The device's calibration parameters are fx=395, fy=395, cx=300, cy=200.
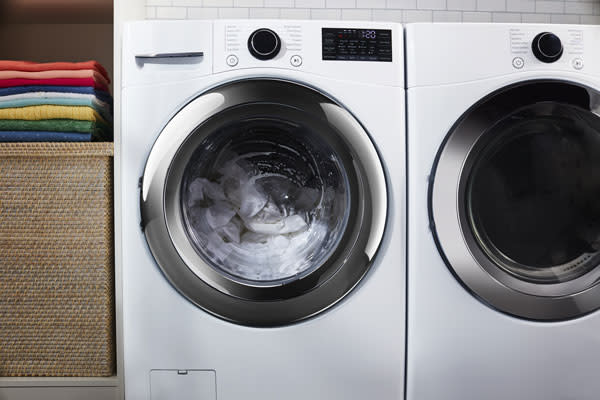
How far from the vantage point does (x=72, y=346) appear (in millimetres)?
972

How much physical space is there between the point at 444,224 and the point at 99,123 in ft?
2.97

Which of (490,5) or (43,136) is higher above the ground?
(490,5)

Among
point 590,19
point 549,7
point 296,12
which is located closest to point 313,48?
point 296,12

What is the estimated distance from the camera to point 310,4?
147cm

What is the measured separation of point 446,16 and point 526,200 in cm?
89

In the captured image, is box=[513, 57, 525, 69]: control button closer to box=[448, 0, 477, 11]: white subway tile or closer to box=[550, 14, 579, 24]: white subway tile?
box=[448, 0, 477, 11]: white subway tile

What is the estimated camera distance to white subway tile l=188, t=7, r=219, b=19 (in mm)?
1446

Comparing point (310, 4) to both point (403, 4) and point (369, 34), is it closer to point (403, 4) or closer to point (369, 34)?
point (403, 4)

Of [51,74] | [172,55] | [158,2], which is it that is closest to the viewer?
[172,55]

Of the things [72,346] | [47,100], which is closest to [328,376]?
[72,346]

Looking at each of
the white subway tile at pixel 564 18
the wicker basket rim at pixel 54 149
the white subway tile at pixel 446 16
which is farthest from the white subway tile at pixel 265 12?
the white subway tile at pixel 564 18

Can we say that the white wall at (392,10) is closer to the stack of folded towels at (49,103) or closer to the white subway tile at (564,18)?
the white subway tile at (564,18)

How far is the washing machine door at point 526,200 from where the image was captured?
90 cm

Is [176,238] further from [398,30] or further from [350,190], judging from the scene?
[398,30]
